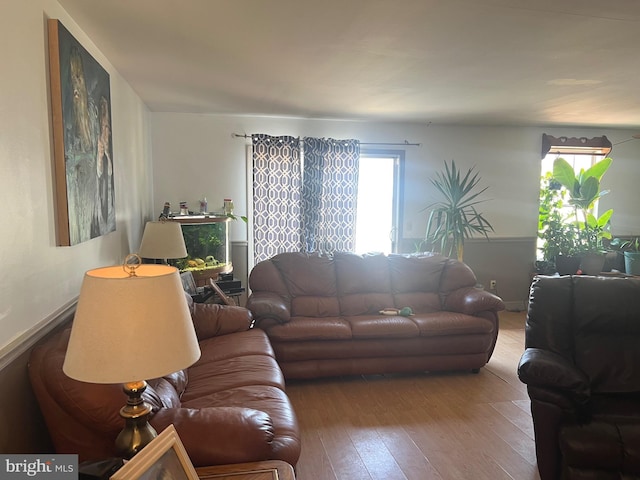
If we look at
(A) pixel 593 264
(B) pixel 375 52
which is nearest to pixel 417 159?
(A) pixel 593 264

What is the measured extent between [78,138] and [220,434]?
1.65 metres

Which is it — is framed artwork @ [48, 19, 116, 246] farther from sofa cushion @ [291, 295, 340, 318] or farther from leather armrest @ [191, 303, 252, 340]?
sofa cushion @ [291, 295, 340, 318]

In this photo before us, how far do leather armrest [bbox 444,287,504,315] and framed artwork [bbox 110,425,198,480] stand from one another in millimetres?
3063

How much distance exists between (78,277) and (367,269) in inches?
102

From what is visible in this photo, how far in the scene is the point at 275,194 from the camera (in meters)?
5.15

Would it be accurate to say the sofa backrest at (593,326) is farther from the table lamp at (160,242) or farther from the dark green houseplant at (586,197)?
the dark green houseplant at (586,197)

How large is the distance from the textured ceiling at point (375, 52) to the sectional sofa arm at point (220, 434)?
6.23ft

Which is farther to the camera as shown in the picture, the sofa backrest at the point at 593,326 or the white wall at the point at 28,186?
the sofa backrest at the point at 593,326

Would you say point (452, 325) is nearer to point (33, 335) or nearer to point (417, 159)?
point (417, 159)

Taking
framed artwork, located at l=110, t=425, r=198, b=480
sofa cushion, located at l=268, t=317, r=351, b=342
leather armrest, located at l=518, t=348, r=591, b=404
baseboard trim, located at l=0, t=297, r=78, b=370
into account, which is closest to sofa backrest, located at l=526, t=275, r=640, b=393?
leather armrest, located at l=518, t=348, r=591, b=404

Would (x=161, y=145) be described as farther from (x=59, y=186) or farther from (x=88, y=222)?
(x=59, y=186)

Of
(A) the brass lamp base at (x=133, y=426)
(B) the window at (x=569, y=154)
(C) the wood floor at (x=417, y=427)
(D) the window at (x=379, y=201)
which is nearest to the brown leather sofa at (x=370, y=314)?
(C) the wood floor at (x=417, y=427)

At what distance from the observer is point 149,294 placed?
1.19 m

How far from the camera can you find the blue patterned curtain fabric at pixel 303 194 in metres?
5.11
